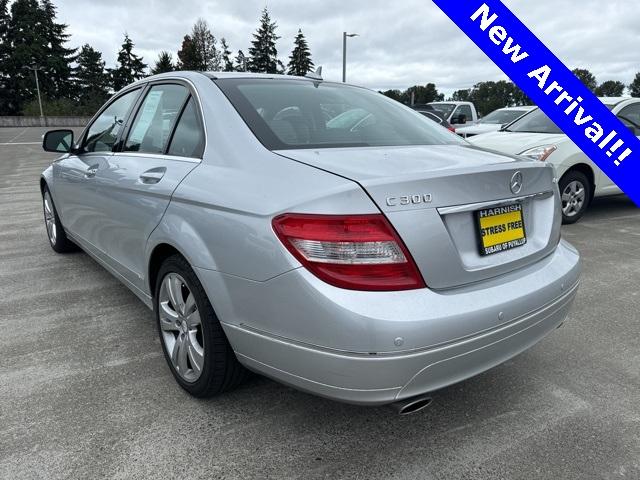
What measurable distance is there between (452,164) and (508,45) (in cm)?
590

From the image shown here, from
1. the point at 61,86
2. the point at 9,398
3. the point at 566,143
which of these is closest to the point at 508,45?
the point at 566,143

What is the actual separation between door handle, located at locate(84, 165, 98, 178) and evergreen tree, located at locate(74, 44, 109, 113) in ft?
260

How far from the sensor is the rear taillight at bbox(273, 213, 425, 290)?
5.51ft

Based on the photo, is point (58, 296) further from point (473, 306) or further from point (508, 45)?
point (508, 45)

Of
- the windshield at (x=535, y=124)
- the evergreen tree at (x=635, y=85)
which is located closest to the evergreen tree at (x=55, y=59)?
the windshield at (x=535, y=124)

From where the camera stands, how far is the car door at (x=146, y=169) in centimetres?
245

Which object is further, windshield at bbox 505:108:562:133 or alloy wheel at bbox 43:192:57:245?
windshield at bbox 505:108:562:133

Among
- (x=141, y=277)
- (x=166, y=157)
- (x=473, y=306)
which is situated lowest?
(x=141, y=277)

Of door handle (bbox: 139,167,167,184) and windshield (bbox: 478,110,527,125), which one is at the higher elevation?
windshield (bbox: 478,110,527,125)

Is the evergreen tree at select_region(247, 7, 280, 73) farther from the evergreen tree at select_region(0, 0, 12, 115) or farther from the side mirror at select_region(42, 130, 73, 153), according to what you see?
the side mirror at select_region(42, 130, 73, 153)

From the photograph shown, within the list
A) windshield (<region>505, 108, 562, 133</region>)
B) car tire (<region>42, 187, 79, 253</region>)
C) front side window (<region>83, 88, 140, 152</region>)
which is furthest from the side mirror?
windshield (<region>505, 108, 562, 133</region>)

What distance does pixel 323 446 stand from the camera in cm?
212

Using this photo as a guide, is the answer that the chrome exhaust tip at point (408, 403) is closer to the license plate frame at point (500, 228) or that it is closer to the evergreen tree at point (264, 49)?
the license plate frame at point (500, 228)

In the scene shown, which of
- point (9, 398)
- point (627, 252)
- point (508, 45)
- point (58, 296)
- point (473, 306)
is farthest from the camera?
point (508, 45)
